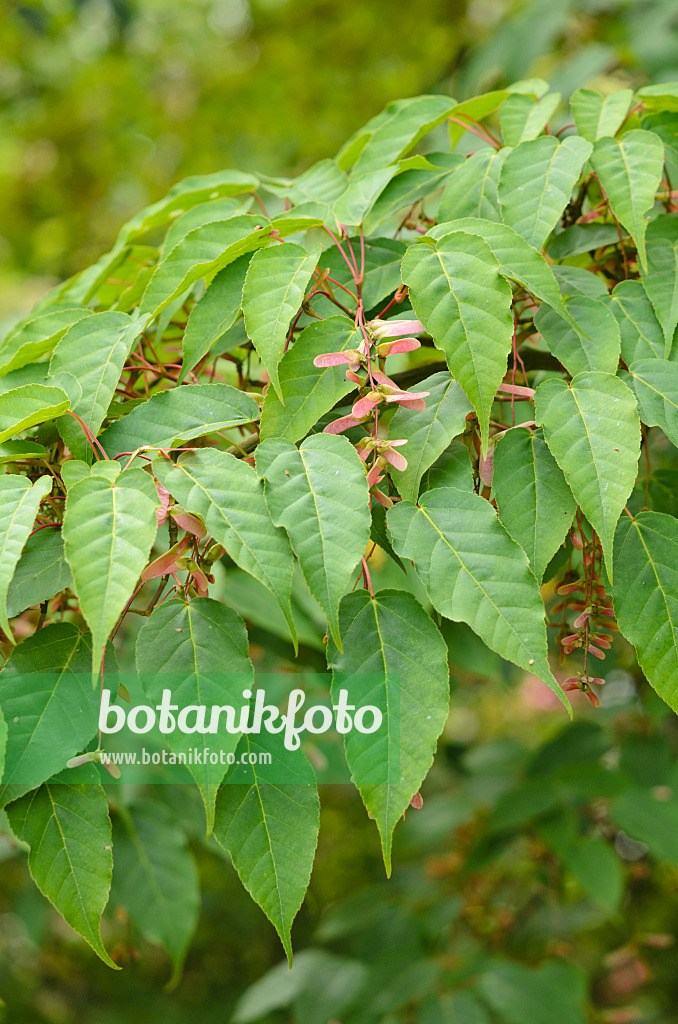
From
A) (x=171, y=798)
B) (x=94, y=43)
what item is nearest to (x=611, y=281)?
(x=171, y=798)

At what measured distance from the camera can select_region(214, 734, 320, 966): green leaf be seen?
556 mm

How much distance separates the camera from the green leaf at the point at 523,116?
763 mm

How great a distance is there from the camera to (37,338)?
0.81 metres

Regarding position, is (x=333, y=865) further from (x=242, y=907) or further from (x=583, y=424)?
(x=583, y=424)

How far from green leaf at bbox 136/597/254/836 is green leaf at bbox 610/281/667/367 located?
425 mm

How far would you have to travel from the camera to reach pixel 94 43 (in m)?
3.56

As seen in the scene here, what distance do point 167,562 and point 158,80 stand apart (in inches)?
144

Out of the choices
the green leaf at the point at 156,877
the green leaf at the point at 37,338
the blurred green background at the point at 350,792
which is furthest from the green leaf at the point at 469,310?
the green leaf at the point at 156,877

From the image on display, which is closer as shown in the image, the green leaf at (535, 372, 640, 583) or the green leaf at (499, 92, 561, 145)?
the green leaf at (535, 372, 640, 583)

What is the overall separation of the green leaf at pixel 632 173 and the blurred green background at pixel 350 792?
629 millimetres

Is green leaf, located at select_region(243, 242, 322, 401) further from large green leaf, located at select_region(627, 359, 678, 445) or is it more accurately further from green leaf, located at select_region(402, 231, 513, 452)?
large green leaf, located at select_region(627, 359, 678, 445)

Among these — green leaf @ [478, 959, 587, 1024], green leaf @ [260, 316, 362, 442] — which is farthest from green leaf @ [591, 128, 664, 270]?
green leaf @ [478, 959, 587, 1024]

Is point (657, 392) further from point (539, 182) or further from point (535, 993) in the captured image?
point (535, 993)

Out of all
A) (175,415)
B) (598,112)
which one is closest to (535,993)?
(175,415)
